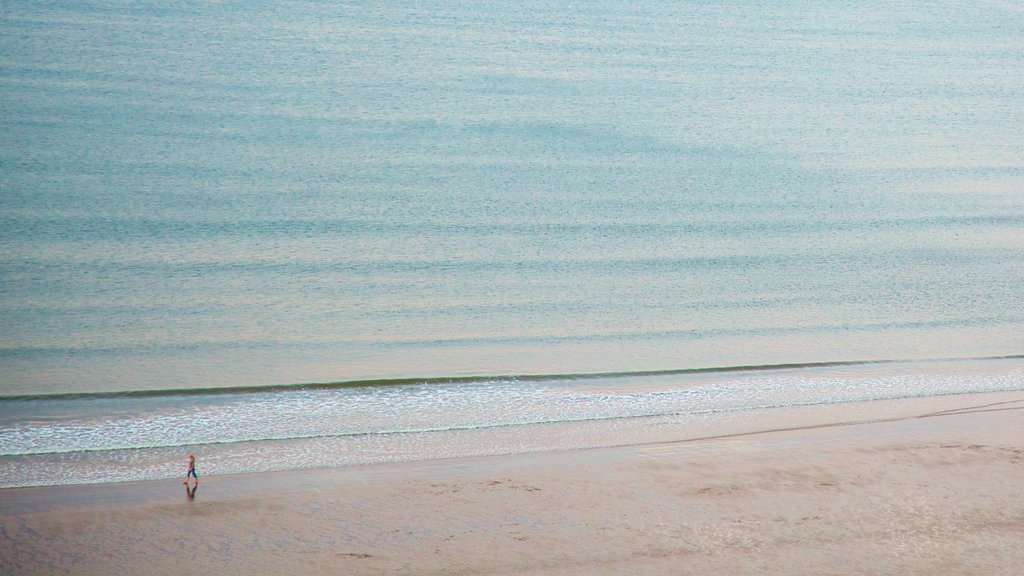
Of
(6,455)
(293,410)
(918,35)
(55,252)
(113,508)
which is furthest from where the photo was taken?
(918,35)

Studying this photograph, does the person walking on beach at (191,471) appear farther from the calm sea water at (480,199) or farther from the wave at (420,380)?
the wave at (420,380)

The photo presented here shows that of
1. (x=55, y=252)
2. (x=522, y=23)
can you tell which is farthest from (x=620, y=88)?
(x=55, y=252)

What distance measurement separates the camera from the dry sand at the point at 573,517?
1890mm

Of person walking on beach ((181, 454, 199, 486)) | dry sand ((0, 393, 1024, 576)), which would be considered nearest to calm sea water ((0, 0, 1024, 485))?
person walking on beach ((181, 454, 199, 486))

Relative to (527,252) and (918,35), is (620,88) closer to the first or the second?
(527,252)

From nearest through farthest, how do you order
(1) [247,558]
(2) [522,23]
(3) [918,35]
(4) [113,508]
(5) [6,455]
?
(1) [247,558], (4) [113,508], (5) [6,455], (2) [522,23], (3) [918,35]

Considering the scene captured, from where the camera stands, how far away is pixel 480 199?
4.84m

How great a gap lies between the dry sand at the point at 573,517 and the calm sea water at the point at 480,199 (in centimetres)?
29

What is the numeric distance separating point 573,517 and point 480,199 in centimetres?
293

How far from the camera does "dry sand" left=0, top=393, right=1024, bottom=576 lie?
1890 millimetres

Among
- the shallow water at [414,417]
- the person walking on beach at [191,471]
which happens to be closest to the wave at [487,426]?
the shallow water at [414,417]

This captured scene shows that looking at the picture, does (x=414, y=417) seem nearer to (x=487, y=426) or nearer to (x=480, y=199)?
(x=487, y=426)

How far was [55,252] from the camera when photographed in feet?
13.0

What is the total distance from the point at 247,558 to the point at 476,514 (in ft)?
1.61
